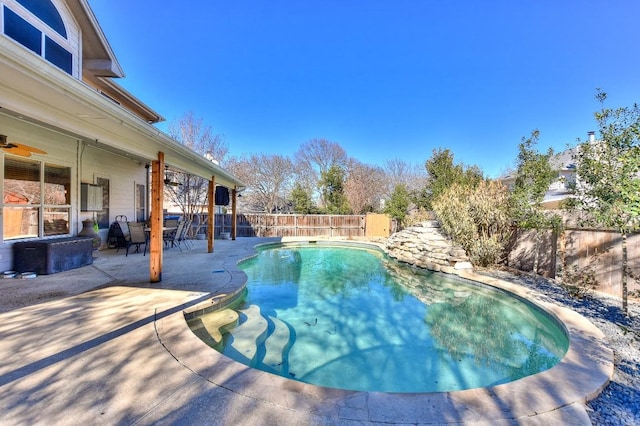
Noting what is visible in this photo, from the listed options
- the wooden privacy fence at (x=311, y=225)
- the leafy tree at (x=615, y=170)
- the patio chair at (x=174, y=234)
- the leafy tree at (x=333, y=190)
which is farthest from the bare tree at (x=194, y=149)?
the leafy tree at (x=615, y=170)

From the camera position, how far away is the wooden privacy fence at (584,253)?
17.5ft

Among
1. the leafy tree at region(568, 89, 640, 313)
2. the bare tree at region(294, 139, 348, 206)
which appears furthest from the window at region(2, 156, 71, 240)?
the bare tree at region(294, 139, 348, 206)

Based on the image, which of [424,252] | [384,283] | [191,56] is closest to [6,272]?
[384,283]

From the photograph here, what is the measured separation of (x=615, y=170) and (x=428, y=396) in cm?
472

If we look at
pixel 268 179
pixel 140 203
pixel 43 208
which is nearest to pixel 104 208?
pixel 140 203

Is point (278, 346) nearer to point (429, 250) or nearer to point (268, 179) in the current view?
point (429, 250)

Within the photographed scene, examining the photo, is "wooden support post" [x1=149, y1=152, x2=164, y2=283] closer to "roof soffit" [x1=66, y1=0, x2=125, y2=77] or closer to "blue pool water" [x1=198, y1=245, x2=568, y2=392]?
"blue pool water" [x1=198, y1=245, x2=568, y2=392]

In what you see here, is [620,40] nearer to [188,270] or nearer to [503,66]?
[503,66]

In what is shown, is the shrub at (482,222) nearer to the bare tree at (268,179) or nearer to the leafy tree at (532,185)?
the leafy tree at (532,185)

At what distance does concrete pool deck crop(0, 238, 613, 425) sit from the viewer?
2021mm

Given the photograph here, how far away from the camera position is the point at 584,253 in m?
6.06

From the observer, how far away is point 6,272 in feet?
17.8

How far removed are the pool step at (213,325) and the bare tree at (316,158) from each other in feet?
70.4

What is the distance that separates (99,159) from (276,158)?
16927 mm
